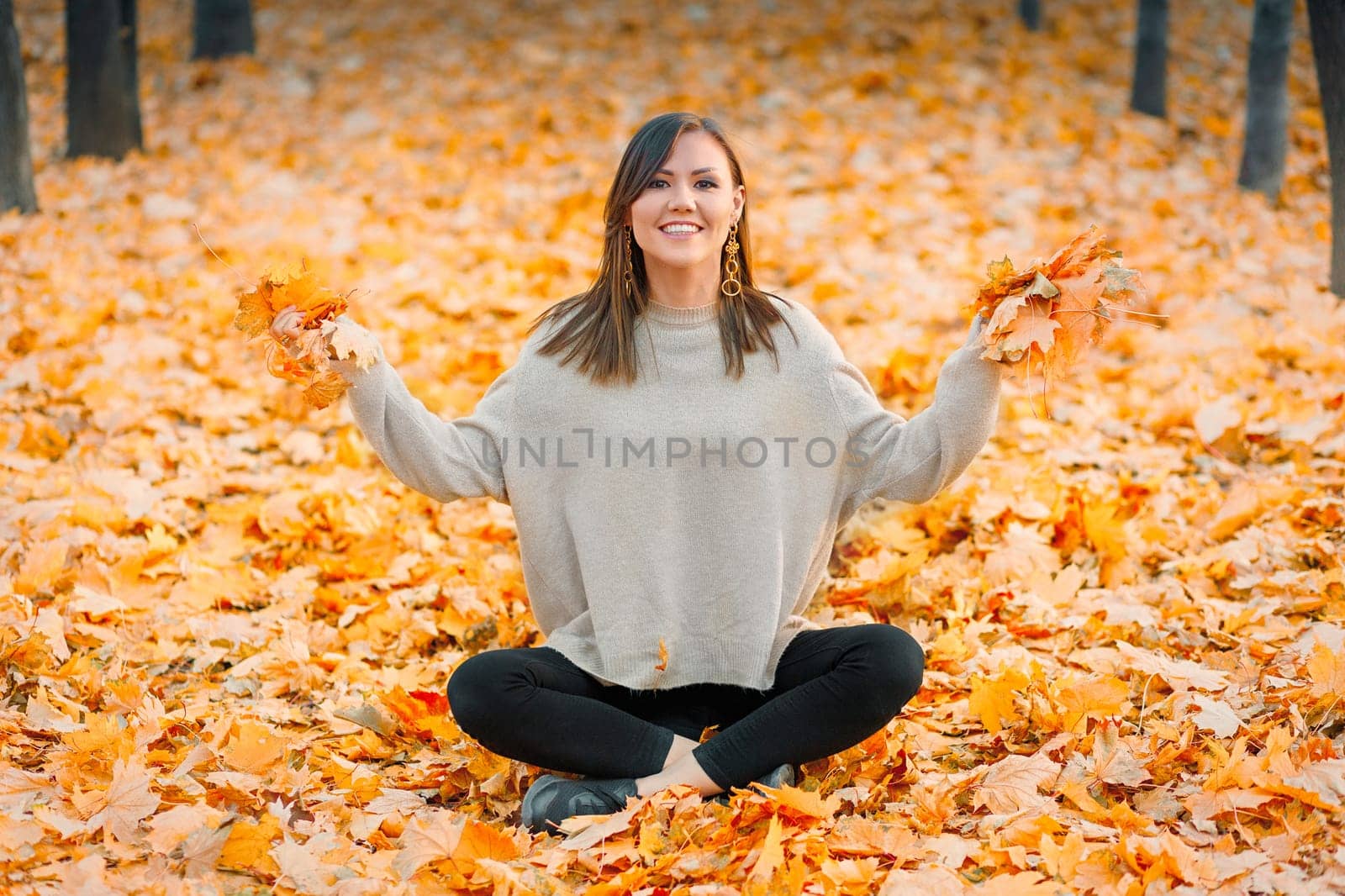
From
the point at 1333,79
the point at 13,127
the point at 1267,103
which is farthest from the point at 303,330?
the point at 1267,103

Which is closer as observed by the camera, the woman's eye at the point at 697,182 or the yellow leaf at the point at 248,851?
the yellow leaf at the point at 248,851

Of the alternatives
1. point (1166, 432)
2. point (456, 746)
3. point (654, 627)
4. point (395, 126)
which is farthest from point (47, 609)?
point (395, 126)

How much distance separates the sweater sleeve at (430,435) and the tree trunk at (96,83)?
5.63 meters

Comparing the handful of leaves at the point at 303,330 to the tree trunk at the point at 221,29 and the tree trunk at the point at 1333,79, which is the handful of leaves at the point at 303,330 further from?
the tree trunk at the point at 221,29

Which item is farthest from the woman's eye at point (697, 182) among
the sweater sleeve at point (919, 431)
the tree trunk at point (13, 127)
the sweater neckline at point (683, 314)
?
the tree trunk at point (13, 127)

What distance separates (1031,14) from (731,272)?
8133 millimetres

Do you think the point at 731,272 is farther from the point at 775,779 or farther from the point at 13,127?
the point at 13,127

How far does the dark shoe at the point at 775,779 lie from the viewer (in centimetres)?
253

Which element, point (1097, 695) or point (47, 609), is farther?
point (47, 609)

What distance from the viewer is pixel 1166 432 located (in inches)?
177

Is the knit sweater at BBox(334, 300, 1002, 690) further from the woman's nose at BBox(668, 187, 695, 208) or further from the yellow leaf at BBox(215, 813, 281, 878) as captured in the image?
the yellow leaf at BBox(215, 813, 281, 878)

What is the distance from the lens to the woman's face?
265cm

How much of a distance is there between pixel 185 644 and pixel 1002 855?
2.16 meters

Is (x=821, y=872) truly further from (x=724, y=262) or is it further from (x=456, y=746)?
(x=724, y=262)
